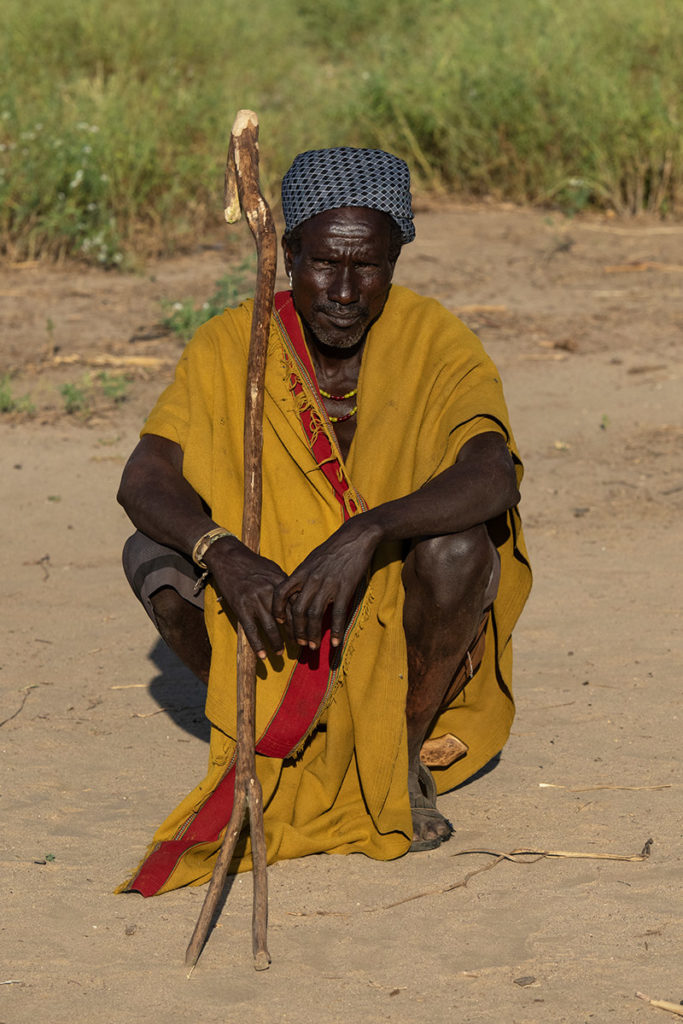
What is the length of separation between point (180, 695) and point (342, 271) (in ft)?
4.85

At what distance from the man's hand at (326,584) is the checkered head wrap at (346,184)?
2.44ft

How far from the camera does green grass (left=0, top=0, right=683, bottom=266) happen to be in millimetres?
8359

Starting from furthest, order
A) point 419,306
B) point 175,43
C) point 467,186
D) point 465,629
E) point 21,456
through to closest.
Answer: point 175,43, point 467,186, point 21,456, point 419,306, point 465,629

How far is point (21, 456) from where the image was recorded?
6.07 m

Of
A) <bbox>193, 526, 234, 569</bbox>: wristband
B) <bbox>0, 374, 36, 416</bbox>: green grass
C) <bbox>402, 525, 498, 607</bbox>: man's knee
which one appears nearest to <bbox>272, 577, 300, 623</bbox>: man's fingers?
<bbox>193, 526, 234, 569</bbox>: wristband

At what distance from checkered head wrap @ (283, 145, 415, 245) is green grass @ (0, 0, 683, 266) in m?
5.22

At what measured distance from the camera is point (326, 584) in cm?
272

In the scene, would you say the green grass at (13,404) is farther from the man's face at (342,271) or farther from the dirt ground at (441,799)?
the man's face at (342,271)

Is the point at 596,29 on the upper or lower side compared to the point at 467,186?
upper

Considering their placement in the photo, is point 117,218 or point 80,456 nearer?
point 80,456

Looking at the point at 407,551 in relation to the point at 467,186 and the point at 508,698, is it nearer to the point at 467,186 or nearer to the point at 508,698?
the point at 508,698

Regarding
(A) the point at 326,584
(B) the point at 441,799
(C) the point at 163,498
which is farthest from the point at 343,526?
(B) the point at 441,799

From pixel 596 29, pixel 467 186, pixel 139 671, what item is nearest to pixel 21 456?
pixel 139 671

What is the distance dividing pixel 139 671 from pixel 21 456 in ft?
A: 7.15
